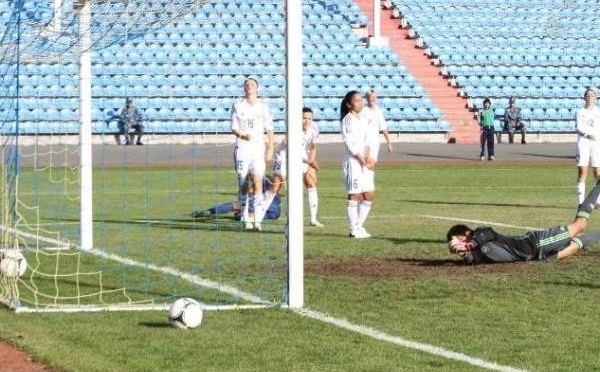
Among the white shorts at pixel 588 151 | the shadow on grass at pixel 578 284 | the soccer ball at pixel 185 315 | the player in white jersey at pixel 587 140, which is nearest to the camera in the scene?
the soccer ball at pixel 185 315

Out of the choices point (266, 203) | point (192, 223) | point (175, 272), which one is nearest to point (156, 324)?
point (175, 272)

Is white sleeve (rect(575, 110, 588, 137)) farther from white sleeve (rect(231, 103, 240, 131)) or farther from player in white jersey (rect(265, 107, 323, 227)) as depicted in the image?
white sleeve (rect(231, 103, 240, 131))

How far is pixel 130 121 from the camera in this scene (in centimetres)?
4431

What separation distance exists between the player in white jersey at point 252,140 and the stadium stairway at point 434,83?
32.1 meters

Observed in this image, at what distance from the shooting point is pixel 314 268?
14.5m

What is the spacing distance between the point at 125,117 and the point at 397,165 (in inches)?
407

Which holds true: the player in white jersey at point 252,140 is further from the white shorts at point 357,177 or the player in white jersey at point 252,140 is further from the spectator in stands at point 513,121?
the spectator in stands at point 513,121

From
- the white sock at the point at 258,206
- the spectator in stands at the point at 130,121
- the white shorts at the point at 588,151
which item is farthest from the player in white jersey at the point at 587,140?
the spectator in stands at the point at 130,121

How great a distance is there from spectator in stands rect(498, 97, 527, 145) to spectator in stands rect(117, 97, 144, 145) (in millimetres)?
14390

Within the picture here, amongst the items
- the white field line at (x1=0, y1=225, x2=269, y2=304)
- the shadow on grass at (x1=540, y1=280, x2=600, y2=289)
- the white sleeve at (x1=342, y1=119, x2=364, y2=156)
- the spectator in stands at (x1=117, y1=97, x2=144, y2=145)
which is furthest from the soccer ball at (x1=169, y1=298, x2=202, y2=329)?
the spectator in stands at (x1=117, y1=97, x2=144, y2=145)

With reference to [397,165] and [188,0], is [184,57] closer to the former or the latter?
[397,165]

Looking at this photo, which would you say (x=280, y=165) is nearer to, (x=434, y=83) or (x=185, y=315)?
(x=185, y=315)

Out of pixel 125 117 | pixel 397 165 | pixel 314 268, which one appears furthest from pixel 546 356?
pixel 125 117

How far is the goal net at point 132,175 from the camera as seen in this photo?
12.8 metres
